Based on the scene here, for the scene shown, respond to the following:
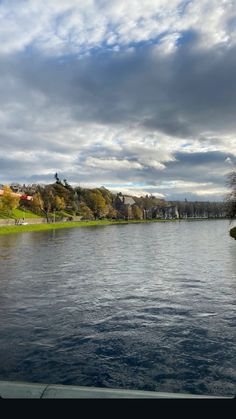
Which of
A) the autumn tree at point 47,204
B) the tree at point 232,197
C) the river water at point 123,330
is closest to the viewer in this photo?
the river water at point 123,330

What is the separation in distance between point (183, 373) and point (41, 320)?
26.3 feet

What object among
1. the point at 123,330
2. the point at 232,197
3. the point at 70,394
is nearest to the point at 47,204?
the point at 232,197

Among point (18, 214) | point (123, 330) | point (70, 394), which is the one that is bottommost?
point (123, 330)

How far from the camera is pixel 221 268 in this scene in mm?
31922

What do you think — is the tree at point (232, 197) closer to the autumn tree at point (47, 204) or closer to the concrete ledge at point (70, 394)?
the concrete ledge at point (70, 394)

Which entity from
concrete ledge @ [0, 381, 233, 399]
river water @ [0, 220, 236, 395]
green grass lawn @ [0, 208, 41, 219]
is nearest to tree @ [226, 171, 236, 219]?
river water @ [0, 220, 236, 395]

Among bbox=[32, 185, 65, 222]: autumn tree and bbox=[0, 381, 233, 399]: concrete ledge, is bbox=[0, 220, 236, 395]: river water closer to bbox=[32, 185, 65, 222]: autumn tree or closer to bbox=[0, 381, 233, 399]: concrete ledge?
bbox=[0, 381, 233, 399]: concrete ledge

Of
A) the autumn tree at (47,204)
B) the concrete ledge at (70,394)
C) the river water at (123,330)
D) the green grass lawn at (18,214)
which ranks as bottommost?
the river water at (123,330)

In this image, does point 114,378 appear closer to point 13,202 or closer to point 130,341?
point 130,341

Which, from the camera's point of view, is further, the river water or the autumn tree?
the autumn tree

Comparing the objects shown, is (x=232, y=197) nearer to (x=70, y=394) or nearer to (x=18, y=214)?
(x=70, y=394)

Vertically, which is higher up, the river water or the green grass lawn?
the green grass lawn

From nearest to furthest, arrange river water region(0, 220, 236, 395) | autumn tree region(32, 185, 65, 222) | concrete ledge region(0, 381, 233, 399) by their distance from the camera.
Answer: concrete ledge region(0, 381, 233, 399) < river water region(0, 220, 236, 395) < autumn tree region(32, 185, 65, 222)

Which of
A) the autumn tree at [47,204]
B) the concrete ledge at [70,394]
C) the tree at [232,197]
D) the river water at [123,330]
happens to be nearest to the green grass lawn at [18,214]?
the autumn tree at [47,204]
